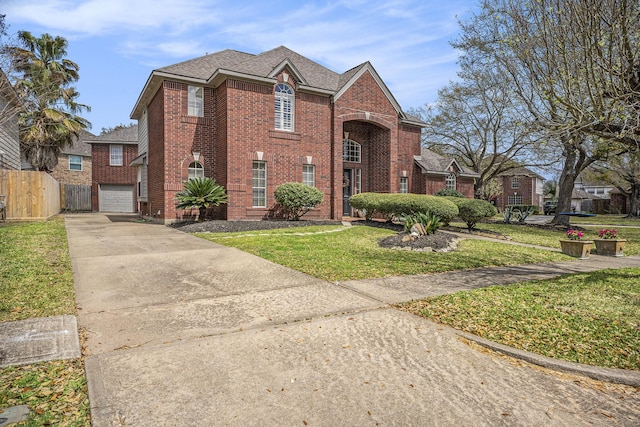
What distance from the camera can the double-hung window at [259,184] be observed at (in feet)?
56.1

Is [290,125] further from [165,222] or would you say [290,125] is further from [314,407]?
[314,407]

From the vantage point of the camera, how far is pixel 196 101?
17219 millimetres

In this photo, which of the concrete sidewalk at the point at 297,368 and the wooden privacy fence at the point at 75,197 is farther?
the wooden privacy fence at the point at 75,197

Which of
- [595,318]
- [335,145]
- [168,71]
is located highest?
[168,71]

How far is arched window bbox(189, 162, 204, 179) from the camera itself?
56.1 feet

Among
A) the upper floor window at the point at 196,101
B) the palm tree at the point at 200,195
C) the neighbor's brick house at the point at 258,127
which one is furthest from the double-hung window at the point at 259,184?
the upper floor window at the point at 196,101

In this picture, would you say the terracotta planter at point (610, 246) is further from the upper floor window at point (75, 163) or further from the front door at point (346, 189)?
the upper floor window at point (75, 163)

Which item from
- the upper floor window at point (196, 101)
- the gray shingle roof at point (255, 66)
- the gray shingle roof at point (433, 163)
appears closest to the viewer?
the gray shingle roof at point (255, 66)

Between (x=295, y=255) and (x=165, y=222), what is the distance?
391 inches

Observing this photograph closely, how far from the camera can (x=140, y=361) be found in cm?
Result: 329

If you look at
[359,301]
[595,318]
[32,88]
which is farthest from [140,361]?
[32,88]

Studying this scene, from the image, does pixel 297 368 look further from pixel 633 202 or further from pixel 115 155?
pixel 633 202

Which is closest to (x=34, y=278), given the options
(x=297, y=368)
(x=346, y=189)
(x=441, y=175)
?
(x=297, y=368)

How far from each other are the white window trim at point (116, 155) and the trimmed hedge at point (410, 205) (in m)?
24.0
